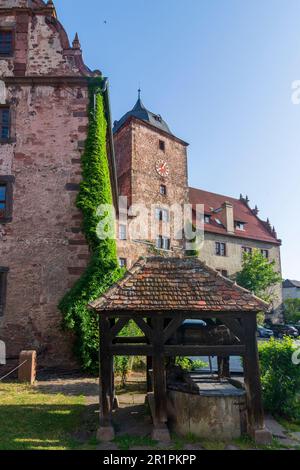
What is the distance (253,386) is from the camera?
6535 millimetres

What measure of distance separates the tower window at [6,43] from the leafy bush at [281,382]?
15132 mm

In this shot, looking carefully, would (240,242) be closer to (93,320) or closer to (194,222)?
(194,222)

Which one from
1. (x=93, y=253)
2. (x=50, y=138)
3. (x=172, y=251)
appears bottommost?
(x=93, y=253)

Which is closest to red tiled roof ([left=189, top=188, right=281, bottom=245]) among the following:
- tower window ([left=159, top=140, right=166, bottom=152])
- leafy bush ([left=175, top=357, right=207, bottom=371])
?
tower window ([left=159, top=140, right=166, bottom=152])

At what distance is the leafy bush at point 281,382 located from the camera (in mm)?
8273

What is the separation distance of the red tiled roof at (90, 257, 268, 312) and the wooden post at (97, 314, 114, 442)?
0.49 metres

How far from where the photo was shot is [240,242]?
127ft

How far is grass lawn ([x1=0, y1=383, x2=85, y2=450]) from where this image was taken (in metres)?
6.19

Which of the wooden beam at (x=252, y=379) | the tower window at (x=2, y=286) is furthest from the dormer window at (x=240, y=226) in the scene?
the wooden beam at (x=252, y=379)

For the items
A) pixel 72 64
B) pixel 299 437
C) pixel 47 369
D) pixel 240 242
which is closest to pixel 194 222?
pixel 240 242

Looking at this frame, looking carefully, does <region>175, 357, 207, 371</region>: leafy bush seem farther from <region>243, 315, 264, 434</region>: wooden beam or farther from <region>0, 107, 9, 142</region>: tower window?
<region>0, 107, 9, 142</region>: tower window

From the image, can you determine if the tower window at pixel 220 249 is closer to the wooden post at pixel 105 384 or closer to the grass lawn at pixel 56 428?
the grass lawn at pixel 56 428

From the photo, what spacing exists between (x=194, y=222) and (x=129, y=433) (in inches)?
1220

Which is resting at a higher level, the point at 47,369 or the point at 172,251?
the point at 172,251
